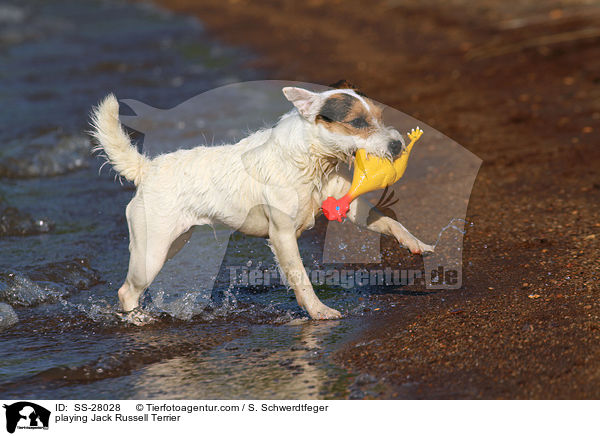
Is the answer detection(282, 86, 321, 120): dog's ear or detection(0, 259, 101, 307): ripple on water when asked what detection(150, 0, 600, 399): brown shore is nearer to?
detection(282, 86, 321, 120): dog's ear

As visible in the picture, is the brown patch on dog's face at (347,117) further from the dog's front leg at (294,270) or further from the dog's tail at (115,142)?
the dog's tail at (115,142)

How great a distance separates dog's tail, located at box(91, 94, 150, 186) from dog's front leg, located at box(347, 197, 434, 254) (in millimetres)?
1778

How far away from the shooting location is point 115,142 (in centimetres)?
623

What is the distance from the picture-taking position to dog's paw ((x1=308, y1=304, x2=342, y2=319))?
19.6 feet

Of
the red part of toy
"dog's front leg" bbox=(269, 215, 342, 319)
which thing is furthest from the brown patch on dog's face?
"dog's front leg" bbox=(269, 215, 342, 319)

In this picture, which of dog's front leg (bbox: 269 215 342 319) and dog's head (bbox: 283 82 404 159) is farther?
dog's front leg (bbox: 269 215 342 319)

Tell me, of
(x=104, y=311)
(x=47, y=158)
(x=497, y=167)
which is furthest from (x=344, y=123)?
(x=47, y=158)

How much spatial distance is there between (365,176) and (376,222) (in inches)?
20.8

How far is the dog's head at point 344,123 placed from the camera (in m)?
5.66
